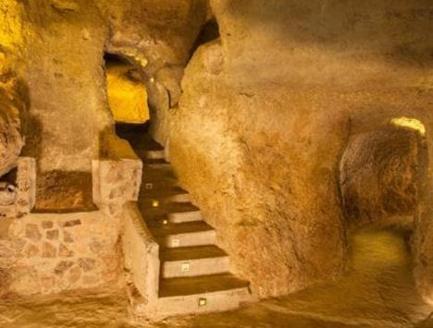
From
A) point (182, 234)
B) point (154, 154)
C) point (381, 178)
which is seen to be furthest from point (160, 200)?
point (381, 178)

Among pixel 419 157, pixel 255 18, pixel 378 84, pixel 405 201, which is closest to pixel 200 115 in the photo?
pixel 255 18

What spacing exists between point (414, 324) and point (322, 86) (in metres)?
3.70

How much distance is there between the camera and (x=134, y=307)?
6.38m

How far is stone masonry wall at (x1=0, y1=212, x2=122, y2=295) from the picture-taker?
678 cm

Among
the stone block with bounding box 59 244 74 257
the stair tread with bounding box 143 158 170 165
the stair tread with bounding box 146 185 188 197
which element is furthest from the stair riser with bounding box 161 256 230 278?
the stair tread with bounding box 143 158 170 165

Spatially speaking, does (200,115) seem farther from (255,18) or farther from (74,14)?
(74,14)

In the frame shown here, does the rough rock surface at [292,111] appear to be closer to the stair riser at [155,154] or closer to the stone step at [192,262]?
the stone step at [192,262]

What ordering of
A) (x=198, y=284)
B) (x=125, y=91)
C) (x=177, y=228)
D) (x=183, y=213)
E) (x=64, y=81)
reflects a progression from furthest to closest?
(x=125, y=91) < (x=64, y=81) < (x=183, y=213) < (x=177, y=228) < (x=198, y=284)

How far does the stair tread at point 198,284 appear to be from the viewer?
21.3ft

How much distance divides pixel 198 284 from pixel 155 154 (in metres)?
3.91

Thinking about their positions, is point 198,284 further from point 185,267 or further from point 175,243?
point 175,243

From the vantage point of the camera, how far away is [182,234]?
288 inches

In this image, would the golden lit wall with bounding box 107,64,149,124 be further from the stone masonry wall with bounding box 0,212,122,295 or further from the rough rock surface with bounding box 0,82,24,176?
the stone masonry wall with bounding box 0,212,122,295

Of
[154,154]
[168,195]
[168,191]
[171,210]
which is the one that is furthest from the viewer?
[154,154]
